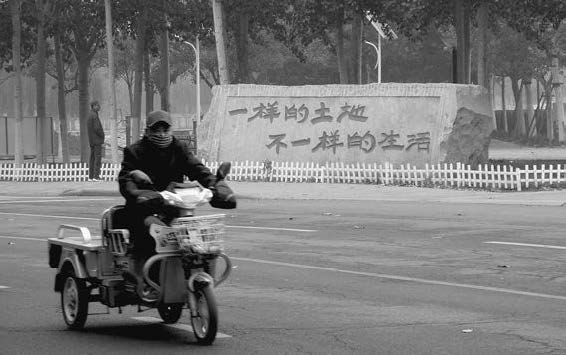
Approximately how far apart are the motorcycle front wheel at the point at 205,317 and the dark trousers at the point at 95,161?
25641 mm

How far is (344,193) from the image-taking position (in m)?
27.9

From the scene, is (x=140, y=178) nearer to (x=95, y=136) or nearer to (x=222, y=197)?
(x=222, y=197)

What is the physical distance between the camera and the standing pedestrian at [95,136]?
1323 inches

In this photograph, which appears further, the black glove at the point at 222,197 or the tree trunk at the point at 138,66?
the tree trunk at the point at 138,66

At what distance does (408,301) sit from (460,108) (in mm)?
19649

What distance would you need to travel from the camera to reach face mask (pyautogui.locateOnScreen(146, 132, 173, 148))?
958 cm

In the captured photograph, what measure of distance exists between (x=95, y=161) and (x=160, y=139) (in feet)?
84.3

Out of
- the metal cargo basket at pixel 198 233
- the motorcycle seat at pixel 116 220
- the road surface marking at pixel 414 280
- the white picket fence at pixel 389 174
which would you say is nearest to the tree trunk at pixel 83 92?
the white picket fence at pixel 389 174

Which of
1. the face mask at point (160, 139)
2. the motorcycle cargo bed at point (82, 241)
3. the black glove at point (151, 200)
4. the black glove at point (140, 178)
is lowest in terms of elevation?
the motorcycle cargo bed at point (82, 241)

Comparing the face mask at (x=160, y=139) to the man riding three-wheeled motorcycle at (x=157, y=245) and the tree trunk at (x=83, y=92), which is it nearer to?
the man riding three-wheeled motorcycle at (x=157, y=245)

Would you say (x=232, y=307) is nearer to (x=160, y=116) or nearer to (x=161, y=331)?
(x=161, y=331)

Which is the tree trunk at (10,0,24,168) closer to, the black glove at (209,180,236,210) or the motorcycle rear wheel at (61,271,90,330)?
the motorcycle rear wheel at (61,271,90,330)

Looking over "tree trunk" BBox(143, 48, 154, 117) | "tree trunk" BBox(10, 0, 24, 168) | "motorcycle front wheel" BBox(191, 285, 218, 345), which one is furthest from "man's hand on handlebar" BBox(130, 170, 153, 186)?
"tree trunk" BBox(143, 48, 154, 117)

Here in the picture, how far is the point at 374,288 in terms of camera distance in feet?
40.3
